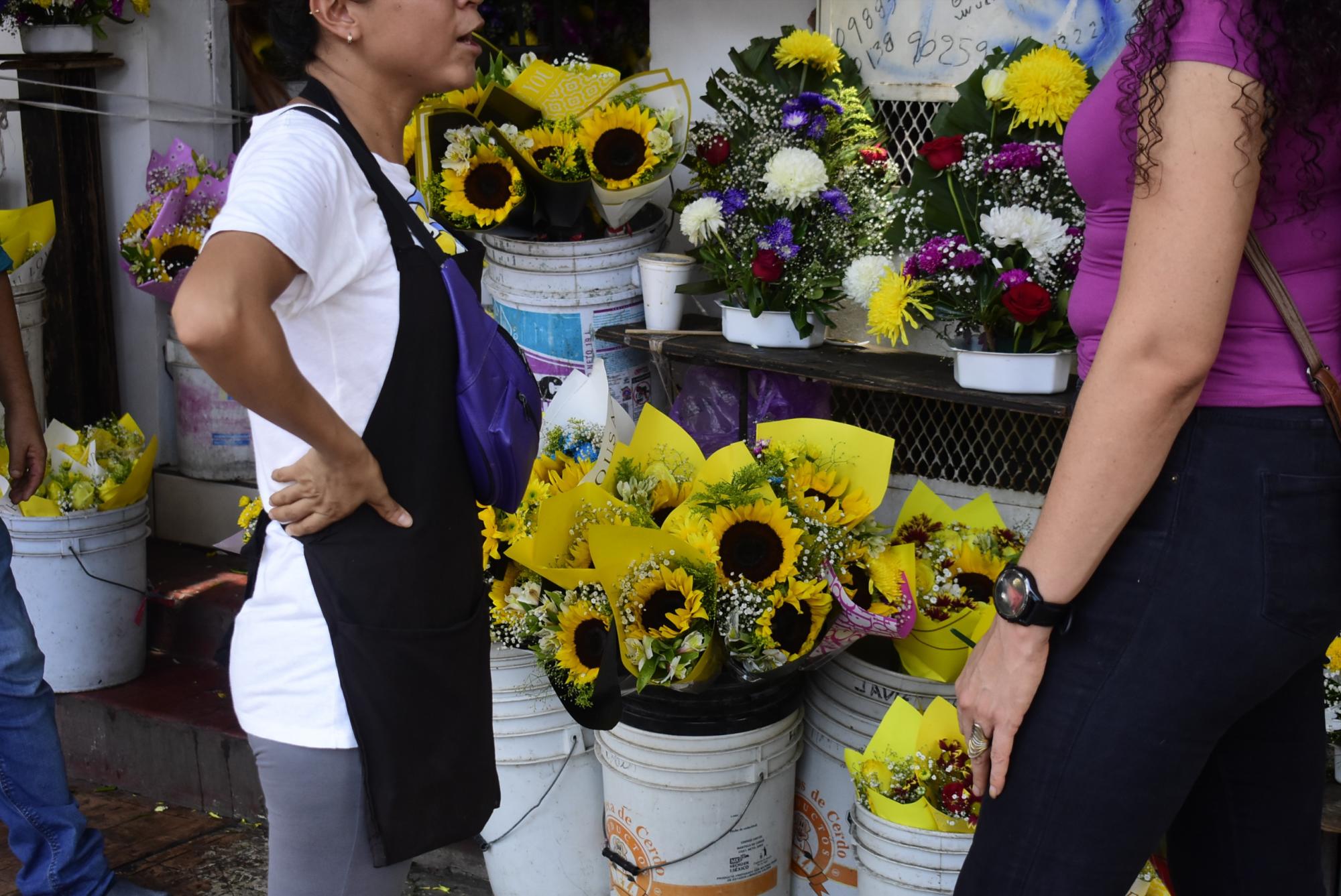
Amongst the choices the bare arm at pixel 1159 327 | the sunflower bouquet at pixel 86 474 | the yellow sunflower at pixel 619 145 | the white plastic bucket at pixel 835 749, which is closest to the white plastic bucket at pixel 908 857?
the white plastic bucket at pixel 835 749

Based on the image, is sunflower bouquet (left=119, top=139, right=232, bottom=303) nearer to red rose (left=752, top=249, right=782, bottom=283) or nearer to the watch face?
red rose (left=752, top=249, right=782, bottom=283)

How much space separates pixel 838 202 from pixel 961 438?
0.69 meters

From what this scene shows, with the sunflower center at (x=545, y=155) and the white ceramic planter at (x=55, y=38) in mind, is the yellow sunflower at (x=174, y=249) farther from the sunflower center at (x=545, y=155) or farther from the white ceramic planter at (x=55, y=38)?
the sunflower center at (x=545, y=155)

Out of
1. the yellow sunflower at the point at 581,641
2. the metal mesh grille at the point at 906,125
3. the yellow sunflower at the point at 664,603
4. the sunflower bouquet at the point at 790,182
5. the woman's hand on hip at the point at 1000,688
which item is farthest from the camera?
the metal mesh grille at the point at 906,125

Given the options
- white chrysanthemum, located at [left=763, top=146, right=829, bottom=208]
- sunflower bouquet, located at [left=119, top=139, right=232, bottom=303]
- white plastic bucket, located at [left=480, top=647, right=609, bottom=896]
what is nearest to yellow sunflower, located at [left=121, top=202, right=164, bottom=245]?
sunflower bouquet, located at [left=119, top=139, right=232, bottom=303]

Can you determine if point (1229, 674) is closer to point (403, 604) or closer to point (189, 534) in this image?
point (403, 604)

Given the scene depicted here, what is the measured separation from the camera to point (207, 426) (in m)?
4.55

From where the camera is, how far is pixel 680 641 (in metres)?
2.49

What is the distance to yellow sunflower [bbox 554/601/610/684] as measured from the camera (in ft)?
8.46

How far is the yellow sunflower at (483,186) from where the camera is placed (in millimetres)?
3092

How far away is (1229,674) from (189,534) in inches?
155

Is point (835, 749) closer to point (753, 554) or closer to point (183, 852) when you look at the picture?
point (753, 554)

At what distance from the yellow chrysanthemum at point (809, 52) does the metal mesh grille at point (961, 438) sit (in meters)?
0.79

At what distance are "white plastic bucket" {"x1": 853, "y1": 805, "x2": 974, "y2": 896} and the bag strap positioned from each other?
117 cm
